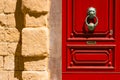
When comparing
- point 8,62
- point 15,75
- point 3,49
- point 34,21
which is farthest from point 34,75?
point 34,21

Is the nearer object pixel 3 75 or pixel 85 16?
pixel 3 75

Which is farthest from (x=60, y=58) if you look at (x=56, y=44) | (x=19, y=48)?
(x=19, y=48)

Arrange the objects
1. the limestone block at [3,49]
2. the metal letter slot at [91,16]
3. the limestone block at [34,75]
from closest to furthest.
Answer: the limestone block at [34,75]
the limestone block at [3,49]
the metal letter slot at [91,16]

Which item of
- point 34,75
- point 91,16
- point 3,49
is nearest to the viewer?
point 34,75

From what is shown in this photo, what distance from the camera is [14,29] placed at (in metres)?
5.94

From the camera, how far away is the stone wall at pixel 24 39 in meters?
5.75

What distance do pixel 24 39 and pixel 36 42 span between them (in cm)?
18

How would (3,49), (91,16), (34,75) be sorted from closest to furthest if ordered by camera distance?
(34,75), (3,49), (91,16)

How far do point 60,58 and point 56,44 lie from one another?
0.22m

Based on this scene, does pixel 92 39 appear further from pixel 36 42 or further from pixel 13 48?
pixel 13 48

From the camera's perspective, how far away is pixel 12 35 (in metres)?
5.92

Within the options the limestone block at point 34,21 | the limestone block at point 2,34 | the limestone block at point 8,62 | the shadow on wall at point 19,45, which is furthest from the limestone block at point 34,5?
the limestone block at point 8,62

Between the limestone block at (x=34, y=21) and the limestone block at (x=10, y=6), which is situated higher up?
the limestone block at (x=10, y=6)

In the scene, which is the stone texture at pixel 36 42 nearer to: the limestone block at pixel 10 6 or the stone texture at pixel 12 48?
the stone texture at pixel 12 48
